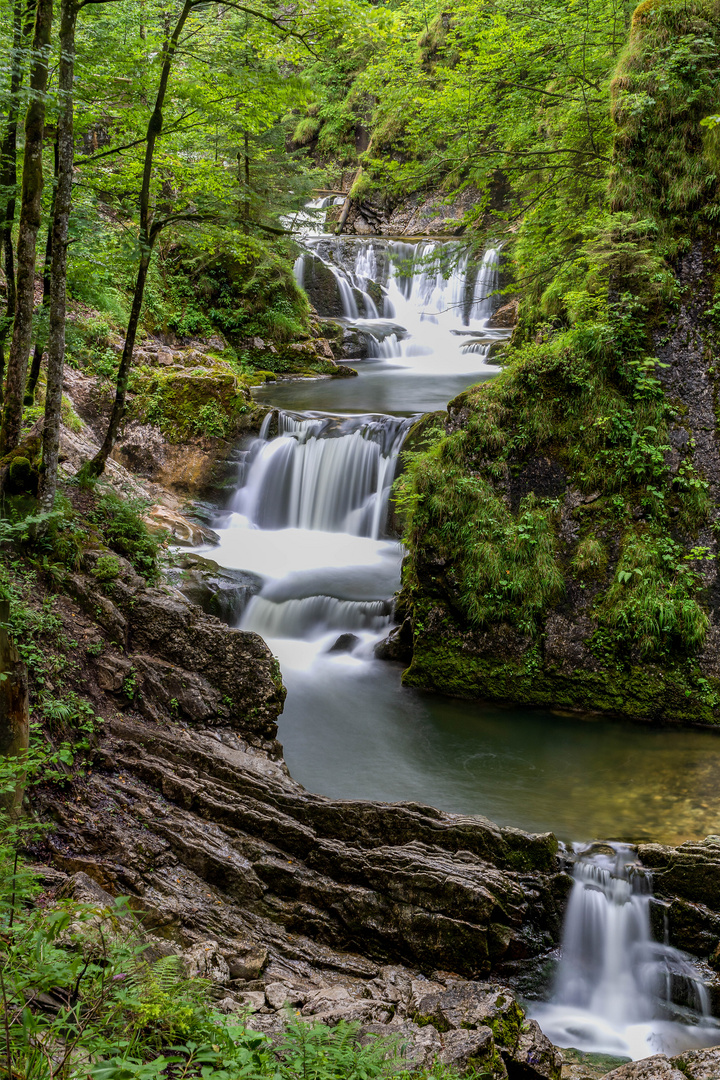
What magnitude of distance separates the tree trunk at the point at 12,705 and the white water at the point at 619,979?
151 inches

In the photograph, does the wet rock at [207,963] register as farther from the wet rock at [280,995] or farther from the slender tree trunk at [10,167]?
the slender tree trunk at [10,167]

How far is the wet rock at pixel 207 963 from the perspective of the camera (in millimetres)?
3439

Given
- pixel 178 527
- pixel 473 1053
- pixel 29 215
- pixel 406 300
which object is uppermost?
pixel 406 300

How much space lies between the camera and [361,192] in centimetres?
2608

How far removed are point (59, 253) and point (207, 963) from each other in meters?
5.32

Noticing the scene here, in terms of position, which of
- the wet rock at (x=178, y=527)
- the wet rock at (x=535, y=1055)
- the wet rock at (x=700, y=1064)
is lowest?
the wet rock at (x=535, y=1055)

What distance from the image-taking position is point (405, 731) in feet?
25.4

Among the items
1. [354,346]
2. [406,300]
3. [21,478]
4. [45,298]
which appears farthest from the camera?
[406,300]

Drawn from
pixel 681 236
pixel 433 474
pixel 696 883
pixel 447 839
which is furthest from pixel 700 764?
pixel 681 236

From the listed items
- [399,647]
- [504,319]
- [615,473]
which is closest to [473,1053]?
[399,647]

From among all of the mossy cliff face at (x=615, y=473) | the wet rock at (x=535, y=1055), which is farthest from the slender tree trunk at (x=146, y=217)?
the wet rock at (x=535, y=1055)

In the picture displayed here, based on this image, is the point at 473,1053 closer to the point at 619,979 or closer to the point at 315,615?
the point at 619,979

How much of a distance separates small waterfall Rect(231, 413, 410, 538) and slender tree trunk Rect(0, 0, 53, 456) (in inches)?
240

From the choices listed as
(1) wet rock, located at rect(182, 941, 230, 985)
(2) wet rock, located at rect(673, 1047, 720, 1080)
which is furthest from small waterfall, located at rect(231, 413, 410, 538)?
(2) wet rock, located at rect(673, 1047, 720, 1080)
